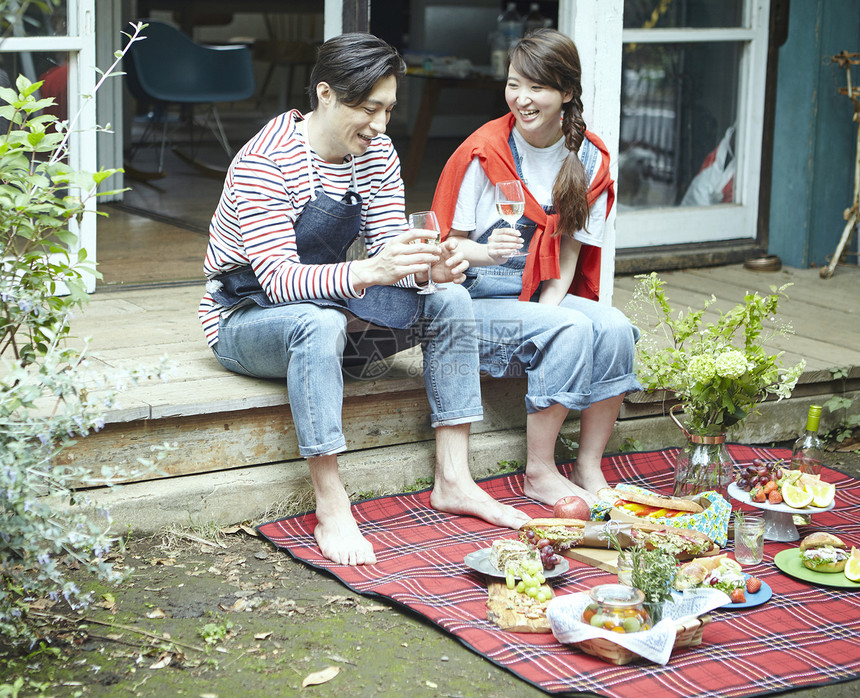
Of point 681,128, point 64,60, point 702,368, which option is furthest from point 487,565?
point 681,128

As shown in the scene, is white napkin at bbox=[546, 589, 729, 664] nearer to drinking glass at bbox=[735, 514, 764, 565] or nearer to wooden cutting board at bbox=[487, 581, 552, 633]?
wooden cutting board at bbox=[487, 581, 552, 633]

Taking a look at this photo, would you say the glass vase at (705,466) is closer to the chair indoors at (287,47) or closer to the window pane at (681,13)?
the window pane at (681,13)

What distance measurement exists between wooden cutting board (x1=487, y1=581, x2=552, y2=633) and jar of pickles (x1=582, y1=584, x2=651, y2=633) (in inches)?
4.9

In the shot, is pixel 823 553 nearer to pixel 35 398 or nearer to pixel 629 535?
pixel 629 535

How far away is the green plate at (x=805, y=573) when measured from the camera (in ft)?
8.75

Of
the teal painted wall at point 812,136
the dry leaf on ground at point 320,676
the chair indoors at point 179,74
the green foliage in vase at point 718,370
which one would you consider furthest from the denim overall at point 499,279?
the chair indoors at point 179,74

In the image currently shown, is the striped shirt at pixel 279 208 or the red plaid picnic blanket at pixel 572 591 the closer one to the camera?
the red plaid picnic blanket at pixel 572 591

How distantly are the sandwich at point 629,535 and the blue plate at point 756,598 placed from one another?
17 centimetres

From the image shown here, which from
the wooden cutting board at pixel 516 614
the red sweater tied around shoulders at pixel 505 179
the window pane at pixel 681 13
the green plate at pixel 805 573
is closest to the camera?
the wooden cutting board at pixel 516 614

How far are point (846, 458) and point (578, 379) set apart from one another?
1281 mm

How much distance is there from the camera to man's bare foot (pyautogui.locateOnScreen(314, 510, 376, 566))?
275cm

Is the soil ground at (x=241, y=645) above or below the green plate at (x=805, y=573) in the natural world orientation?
below

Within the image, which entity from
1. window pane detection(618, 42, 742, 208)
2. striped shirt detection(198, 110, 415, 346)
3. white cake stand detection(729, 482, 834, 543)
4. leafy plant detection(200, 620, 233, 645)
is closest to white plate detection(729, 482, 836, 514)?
white cake stand detection(729, 482, 834, 543)

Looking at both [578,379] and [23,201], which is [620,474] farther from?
[23,201]
